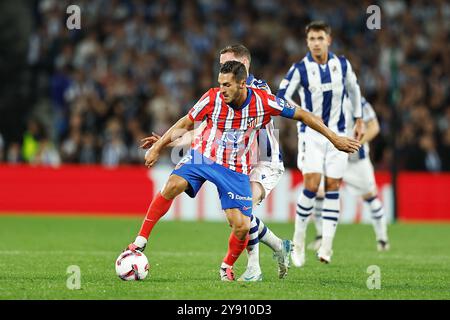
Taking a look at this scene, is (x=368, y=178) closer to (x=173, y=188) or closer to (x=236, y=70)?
(x=173, y=188)

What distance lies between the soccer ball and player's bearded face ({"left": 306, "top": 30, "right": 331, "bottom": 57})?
3.70m

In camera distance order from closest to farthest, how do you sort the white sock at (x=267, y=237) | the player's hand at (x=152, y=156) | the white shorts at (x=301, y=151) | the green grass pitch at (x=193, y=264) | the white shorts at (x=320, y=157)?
1. the green grass pitch at (x=193, y=264)
2. the player's hand at (x=152, y=156)
3. the white sock at (x=267, y=237)
4. the white shorts at (x=320, y=157)
5. the white shorts at (x=301, y=151)

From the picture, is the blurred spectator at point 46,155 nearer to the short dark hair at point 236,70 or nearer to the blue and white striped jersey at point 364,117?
the blue and white striped jersey at point 364,117

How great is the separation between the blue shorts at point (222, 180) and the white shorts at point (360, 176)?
16.6 feet

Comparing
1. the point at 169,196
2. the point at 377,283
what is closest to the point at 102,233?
the point at 169,196

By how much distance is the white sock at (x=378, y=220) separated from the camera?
1322 cm

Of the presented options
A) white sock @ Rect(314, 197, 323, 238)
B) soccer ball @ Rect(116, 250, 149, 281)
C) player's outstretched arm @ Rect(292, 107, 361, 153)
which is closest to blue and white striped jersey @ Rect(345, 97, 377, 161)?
white sock @ Rect(314, 197, 323, 238)

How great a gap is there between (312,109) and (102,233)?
5327mm

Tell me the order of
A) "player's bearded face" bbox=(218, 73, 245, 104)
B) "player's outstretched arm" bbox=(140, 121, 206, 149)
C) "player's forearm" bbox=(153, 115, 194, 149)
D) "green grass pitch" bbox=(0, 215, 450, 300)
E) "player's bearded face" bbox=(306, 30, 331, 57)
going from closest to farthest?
"green grass pitch" bbox=(0, 215, 450, 300) < "player's bearded face" bbox=(218, 73, 245, 104) < "player's forearm" bbox=(153, 115, 194, 149) < "player's outstretched arm" bbox=(140, 121, 206, 149) < "player's bearded face" bbox=(306, 30, 331, 57)

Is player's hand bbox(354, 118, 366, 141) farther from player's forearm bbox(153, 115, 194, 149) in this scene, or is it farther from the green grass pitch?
player's forearm bbox(153, 115, 194, 149)

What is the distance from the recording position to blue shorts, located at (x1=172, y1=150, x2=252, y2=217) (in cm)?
855

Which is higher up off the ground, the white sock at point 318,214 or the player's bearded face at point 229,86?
the player's bearded face at point 229,86

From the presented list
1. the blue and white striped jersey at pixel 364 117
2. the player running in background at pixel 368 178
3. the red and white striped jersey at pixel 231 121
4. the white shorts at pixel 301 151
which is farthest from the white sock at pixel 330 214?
the red and white striped jersey at pixel 231 121

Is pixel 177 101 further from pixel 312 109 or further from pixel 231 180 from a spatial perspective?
pixel 231 180
